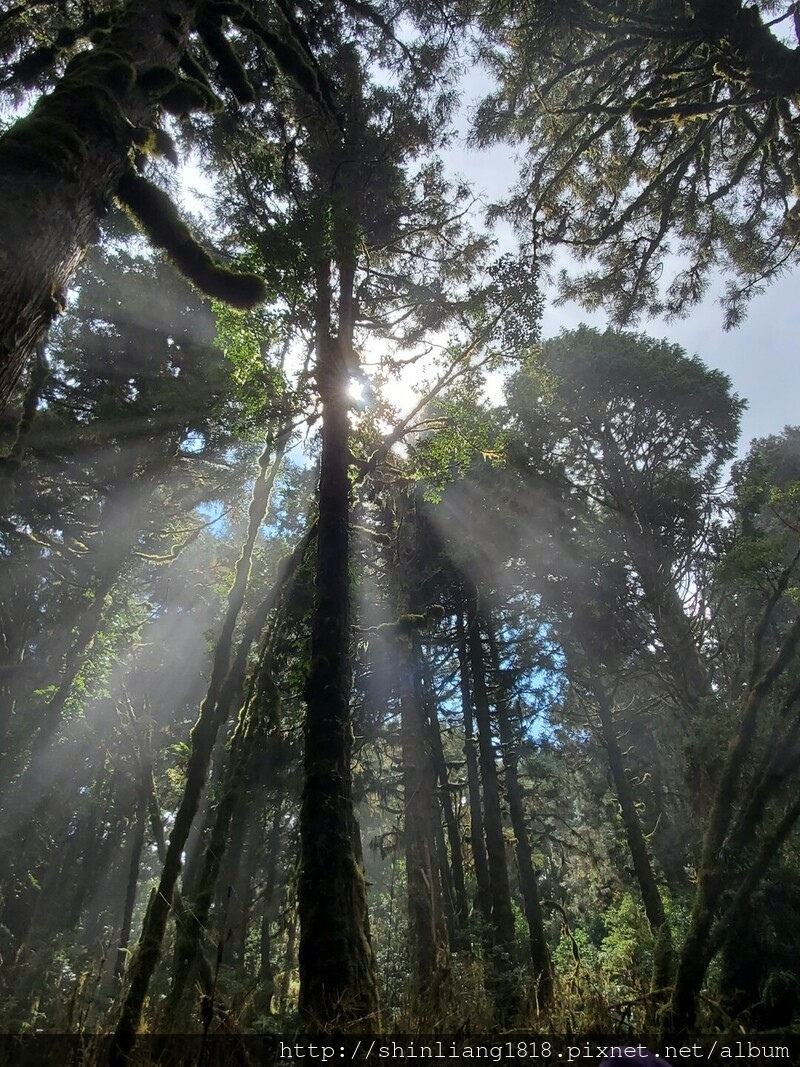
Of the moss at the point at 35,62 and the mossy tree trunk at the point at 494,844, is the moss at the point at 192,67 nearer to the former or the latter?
the moss at the point at 35,62

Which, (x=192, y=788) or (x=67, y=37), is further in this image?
(x=192, y=788)

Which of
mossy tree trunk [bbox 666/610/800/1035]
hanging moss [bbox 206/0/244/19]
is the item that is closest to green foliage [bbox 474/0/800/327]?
hanging moss [bbox 206/0/244/19]

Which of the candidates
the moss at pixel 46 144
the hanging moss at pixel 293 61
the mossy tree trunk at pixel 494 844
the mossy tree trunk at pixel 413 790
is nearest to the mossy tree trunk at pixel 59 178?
the moss at pixel 46 144

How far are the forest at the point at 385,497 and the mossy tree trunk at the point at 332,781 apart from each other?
43 mm

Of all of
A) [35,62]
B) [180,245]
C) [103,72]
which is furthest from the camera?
[35,62]

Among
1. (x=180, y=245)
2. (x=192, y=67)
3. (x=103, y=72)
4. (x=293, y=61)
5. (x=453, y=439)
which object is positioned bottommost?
(x=180, y=245)

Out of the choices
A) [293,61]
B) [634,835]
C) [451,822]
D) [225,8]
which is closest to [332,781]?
[225,8]

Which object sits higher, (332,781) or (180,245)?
(180,245)

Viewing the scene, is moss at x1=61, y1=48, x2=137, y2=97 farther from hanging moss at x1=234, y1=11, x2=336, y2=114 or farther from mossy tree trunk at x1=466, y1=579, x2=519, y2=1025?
mossy tree trunk at x1=466, y1=579, x2=519, y2=1025

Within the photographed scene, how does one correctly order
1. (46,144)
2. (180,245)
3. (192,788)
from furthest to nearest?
1. (192,788)
2. (180,245)
3. (46,144)

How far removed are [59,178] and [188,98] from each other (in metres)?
2.65

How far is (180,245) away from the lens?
15.9 feet

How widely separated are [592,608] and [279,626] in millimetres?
9166

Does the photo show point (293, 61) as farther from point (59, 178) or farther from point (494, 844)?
point (494, 844)
